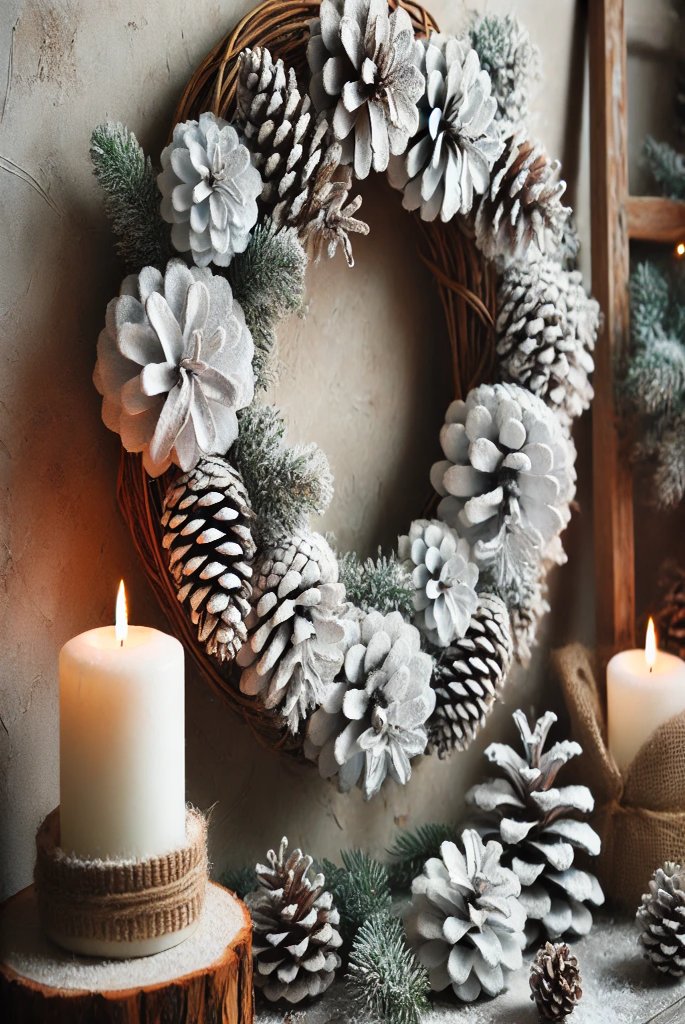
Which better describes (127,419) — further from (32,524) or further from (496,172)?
(496,172)

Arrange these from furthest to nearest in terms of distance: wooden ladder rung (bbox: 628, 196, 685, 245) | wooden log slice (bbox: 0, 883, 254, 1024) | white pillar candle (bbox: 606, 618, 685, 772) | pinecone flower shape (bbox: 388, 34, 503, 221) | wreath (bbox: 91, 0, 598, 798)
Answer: wooden ladder rung (bbox: 628, 196, 685, 245) → white pillar candle (bbox: 606, 618, 685, 772) → pinecone flower shape (bbox: 388, 34, 503, 221) → wreath (bbox: 91, 0, 598, 798) → wooden log slice (bbox: 0, 883, 254, 1024)

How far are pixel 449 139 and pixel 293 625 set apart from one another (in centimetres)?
39

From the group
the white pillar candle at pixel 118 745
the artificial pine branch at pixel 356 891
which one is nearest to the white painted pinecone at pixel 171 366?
the white pillar candle at pixel 118 745

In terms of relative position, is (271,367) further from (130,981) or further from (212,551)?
(130,981)

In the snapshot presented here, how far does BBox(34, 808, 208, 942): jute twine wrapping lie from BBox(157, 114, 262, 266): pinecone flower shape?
0.38m

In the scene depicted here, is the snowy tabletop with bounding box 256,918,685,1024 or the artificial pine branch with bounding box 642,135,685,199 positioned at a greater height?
the artificial pine branch with bounding box 642,135,685,199

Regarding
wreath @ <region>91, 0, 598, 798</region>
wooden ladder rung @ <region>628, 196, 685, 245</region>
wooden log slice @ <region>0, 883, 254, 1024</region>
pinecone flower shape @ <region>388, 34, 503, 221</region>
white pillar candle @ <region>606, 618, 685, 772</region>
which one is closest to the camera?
wooden log slice @ <region>0, 883, 254, 1024</region>

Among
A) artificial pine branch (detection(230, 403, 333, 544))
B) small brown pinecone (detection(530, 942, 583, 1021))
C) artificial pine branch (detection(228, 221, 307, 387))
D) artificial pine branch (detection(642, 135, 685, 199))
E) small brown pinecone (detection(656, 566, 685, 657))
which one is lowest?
small brown pinecone (detection(530, 942, 583, 1021))

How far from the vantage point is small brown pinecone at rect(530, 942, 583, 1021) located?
0.74m

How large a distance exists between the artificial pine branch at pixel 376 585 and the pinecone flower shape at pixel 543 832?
0.15 meters

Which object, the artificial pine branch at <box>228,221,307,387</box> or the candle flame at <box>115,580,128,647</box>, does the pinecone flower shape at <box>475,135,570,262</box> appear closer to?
the artificial pine branch at <box>228,221,307,387</box>

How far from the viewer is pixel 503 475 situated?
0.87 meters

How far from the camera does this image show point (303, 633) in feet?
2.40

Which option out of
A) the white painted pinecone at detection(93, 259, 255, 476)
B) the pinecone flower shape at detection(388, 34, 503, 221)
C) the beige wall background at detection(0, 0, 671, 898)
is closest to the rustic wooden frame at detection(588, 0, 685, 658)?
the beige wall background at detection(0, 0, 671, 898)
